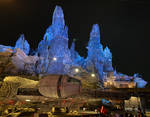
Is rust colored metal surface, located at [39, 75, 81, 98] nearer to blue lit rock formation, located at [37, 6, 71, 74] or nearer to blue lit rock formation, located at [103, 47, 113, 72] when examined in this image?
blue lit rock formation, located at [37, 6, 71, 74]

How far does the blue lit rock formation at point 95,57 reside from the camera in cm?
5809

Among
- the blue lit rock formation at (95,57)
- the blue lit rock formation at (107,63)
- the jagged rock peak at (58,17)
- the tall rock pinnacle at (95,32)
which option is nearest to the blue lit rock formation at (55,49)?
the jagged rock peak at (58,17)

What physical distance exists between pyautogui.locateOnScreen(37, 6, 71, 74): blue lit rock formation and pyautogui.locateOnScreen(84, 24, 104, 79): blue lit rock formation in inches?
383

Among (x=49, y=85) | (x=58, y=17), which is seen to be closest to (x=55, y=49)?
(x=58, y=17)

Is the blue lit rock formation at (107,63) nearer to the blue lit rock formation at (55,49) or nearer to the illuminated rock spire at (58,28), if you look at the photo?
the blue lit rock formation at (55,49)

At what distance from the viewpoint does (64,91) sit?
12.6 feet

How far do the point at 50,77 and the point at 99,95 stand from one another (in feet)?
9.74

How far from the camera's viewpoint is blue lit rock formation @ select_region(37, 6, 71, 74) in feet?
177

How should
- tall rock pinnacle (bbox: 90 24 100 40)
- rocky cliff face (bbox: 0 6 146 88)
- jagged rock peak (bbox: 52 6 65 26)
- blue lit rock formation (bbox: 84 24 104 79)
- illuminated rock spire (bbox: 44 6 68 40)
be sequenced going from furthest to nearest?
tall rock pinnacle (bbox: 90 24 100 40)
jagged rock peak (bbox: 52 6 65 26)
illuminated rock spire (bbox: 44 6 68 40)
blue lit rock formation (bbox: 84 24 104 79)
rocky cliff face (bbox: 0 6 146 88)

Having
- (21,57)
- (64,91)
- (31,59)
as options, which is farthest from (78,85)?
(31,59)

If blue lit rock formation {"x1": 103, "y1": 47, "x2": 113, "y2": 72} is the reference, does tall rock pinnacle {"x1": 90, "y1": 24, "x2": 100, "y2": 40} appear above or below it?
above

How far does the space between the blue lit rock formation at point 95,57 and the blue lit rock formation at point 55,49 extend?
9740 mm

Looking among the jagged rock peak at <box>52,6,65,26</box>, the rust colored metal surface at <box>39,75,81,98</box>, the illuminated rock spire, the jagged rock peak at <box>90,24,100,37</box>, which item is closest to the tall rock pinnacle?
the jagged rock peak at <box>90,24,100,37</box>

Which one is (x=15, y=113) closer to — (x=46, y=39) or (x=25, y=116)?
(x=25, y=116)
